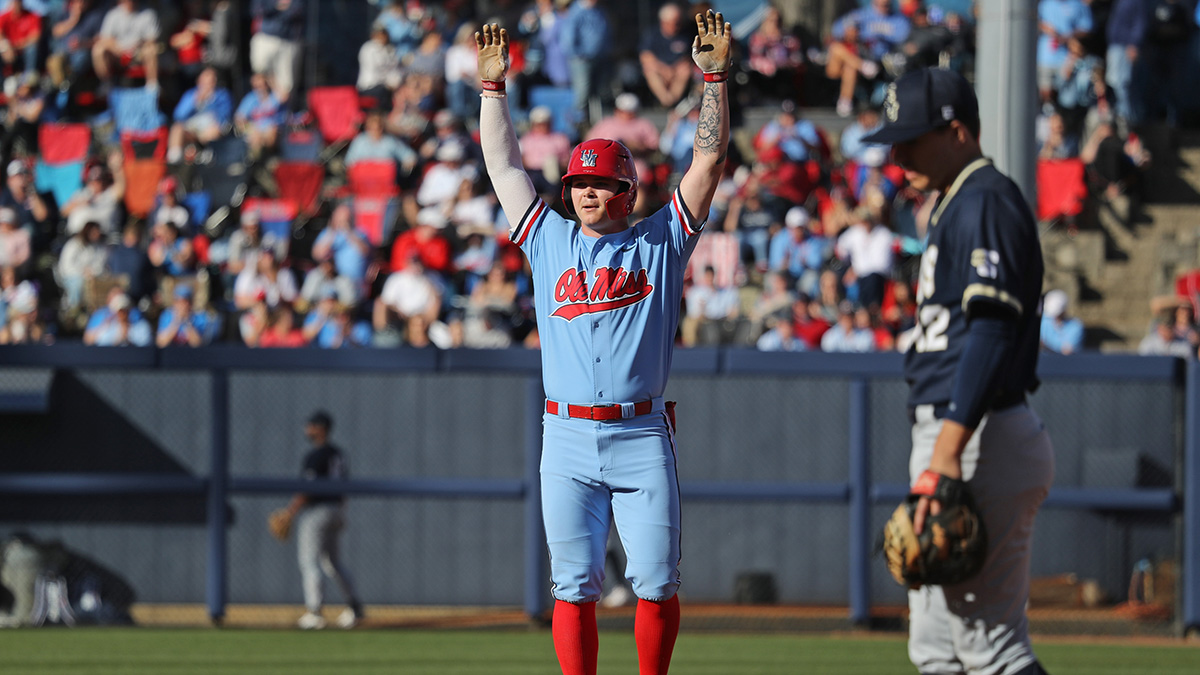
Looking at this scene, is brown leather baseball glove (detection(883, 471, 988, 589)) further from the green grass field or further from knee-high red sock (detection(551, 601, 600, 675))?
the green grass field

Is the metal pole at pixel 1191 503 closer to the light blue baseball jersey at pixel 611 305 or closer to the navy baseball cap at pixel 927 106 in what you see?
the light blue baseball jersey at pixel 611 305

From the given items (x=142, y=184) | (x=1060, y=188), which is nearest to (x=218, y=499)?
(x=142, y=184)

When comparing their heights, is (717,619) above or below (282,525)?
below

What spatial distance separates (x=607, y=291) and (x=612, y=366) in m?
0.26

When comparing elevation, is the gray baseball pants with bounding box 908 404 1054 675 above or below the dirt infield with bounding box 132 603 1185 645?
above

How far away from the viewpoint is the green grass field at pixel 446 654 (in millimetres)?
7680

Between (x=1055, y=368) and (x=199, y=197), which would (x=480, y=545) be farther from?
(x=199, y=197)

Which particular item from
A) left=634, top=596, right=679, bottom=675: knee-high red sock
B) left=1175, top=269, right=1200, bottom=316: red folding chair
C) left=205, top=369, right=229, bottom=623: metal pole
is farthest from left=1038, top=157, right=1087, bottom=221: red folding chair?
left=634, top=596, right=679, bottom=675: knee-high red sock

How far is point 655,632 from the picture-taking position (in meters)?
4.71

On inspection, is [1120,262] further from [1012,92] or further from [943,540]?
[943,540]

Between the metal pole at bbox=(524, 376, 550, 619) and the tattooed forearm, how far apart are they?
4.89 m

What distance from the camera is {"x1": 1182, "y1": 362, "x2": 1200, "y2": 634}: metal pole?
9.27 m

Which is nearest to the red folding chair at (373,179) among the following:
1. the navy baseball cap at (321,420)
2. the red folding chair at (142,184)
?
the red folding chair at (142,184)

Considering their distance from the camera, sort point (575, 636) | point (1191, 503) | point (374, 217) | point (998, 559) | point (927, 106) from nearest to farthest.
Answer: point (998, 559)
point (927, 106)
point (575, 636)
point (1191, 503)
point (374, 217)
